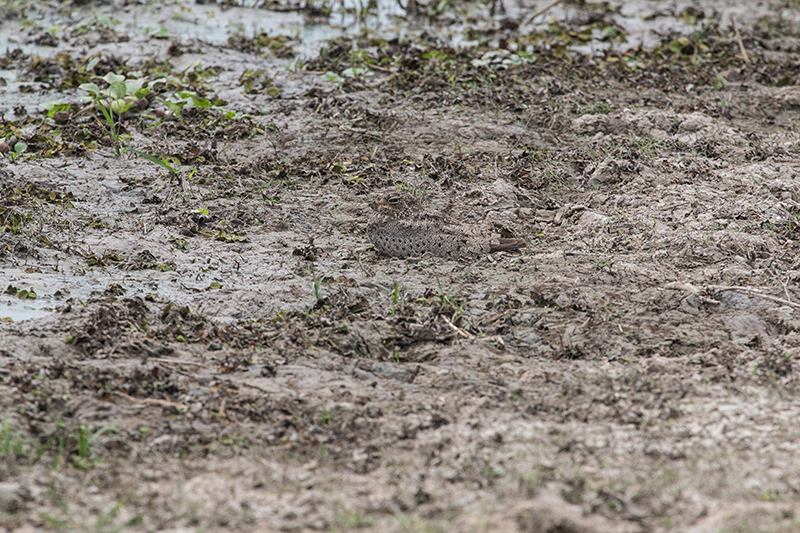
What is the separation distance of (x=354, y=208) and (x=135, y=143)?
7.06ft

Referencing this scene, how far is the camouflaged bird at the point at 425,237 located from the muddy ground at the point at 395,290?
0.10m

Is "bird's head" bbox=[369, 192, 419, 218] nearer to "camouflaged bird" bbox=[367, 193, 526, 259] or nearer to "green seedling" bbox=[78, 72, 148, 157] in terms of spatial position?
"camouflaged bird" bbox=[367, 193, 526, 259]

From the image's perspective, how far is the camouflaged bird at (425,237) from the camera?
4.68m

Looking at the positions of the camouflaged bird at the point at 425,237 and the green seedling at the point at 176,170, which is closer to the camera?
the camouflaged bird at the point at 425,237

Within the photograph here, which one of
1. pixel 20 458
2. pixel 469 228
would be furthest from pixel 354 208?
pixel 20 458

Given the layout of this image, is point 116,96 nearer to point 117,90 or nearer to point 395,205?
point 117,90

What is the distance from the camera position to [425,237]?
4711 millimetres

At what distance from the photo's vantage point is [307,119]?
21.6 ft

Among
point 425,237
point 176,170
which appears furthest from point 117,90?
point 425,237

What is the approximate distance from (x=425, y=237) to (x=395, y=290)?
2.28 ft

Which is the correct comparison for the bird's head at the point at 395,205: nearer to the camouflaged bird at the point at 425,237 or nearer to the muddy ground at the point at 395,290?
the camouflaged bird at the point at 425,237

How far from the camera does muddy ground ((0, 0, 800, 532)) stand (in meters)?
2.70

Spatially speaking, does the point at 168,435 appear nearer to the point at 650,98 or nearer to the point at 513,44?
the point at 650,98

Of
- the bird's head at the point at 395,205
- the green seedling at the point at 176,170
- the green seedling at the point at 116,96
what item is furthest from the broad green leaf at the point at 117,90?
the bird's head at the point at 395,205
